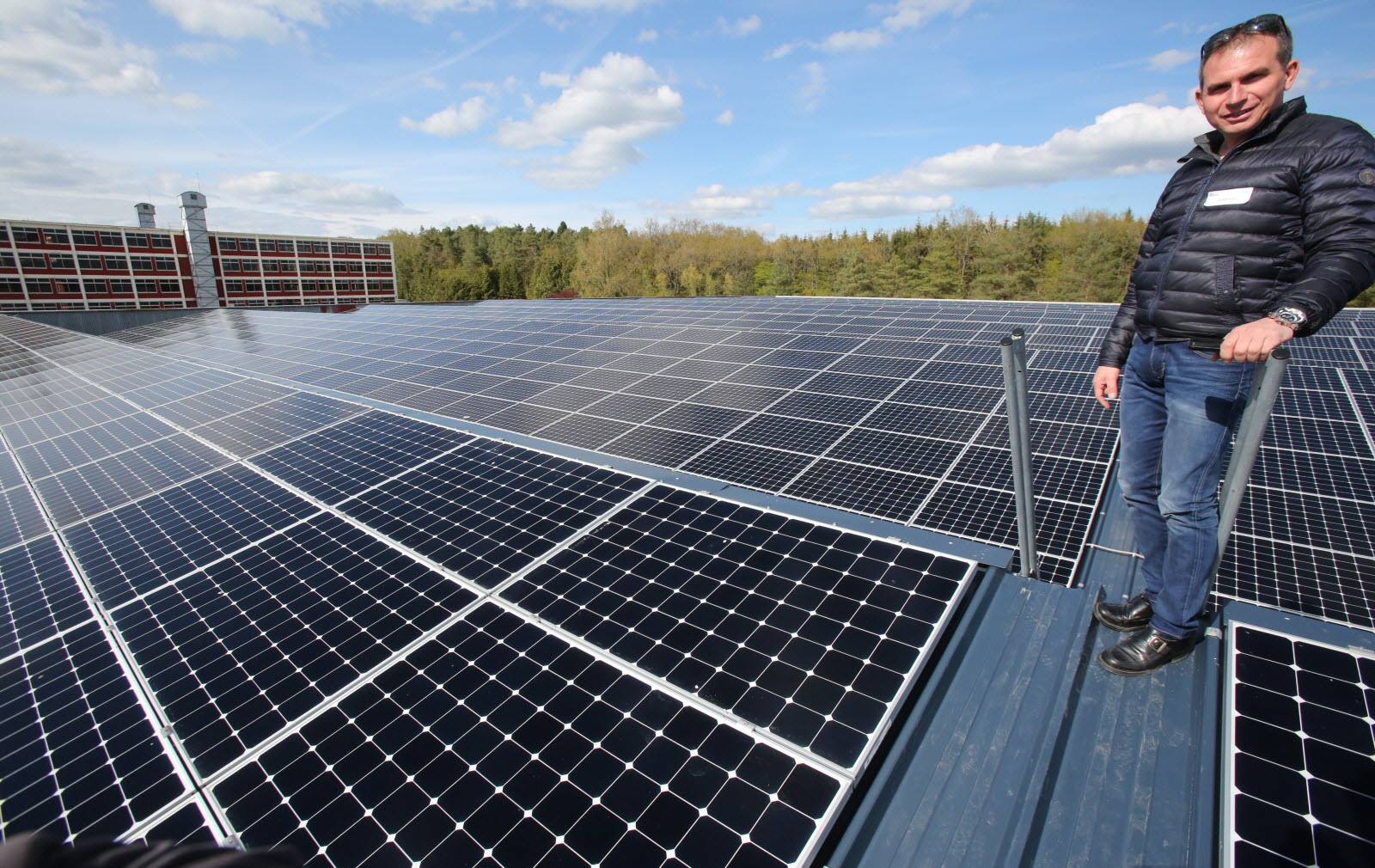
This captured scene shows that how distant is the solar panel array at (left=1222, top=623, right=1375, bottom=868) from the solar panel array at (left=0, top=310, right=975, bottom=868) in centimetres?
139

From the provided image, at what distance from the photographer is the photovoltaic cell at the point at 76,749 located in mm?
2750

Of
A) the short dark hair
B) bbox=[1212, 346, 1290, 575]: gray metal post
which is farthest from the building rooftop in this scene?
the short dark hair

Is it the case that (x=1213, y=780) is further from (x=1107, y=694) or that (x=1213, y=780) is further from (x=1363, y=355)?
(x=1363, y=355)

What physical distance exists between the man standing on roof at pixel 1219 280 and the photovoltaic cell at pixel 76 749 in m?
Answer: 5.26

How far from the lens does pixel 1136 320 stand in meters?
3.46

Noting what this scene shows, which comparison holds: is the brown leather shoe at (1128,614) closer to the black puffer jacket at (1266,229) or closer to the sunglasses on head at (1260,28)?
the black puffer jacket at (1266,229)

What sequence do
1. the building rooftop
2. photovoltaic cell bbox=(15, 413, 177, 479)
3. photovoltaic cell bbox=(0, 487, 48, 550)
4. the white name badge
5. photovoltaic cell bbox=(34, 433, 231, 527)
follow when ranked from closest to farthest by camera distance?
the building rooftop < the white name badge < photovoltaic cell bbox=(0, 487, 48, 550) < photovoltaic cell bbox=(34, 433, 231, 527) < photovoltaic cell bbox=(15, 413, 177, 479)

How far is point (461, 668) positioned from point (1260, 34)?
17.8ft

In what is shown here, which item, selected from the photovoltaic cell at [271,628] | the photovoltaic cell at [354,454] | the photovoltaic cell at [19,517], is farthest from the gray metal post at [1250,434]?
the photovoltaic cell at [19,517]

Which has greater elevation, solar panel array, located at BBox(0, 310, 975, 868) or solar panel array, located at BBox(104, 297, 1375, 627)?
solar panel array, located at BBox(104, 297, 1375, 627)

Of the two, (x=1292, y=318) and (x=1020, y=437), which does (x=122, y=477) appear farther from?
(x=1292, y=318)

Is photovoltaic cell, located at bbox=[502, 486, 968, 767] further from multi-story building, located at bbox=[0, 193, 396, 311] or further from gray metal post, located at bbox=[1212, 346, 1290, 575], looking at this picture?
multi-story building, located at bbox=[0, 193, 396, 311]

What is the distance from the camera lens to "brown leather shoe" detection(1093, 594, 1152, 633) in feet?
12.1

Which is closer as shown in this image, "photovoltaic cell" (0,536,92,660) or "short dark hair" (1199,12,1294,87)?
"short dark hair" (1199,12,1294,87)
